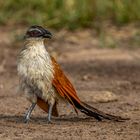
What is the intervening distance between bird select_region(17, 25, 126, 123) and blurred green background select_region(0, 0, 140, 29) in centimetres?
629

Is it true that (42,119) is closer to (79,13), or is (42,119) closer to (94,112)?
(94,112)

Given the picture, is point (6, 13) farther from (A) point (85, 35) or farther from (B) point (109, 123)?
(B) point (109, 123)

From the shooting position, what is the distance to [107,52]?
12.1 metres

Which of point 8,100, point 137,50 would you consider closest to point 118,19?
point 137,50

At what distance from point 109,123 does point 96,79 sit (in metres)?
3.04

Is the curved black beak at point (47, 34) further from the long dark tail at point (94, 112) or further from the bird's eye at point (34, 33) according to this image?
the long dark tail at point (94, 112)

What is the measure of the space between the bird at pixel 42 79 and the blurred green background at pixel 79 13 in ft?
20.6

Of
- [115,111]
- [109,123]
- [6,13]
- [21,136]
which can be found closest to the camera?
[21,136]

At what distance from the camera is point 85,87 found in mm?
9625

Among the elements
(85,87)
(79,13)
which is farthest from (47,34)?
(79,13)

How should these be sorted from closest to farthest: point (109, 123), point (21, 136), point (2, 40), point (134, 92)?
point (21, 136) < point (109, 123) < point (134, 92) < point (2, 40)

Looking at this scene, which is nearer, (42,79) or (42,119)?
(42,79)

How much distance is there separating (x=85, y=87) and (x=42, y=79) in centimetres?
254

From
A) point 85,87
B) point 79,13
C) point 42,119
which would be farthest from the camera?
point 79,13
